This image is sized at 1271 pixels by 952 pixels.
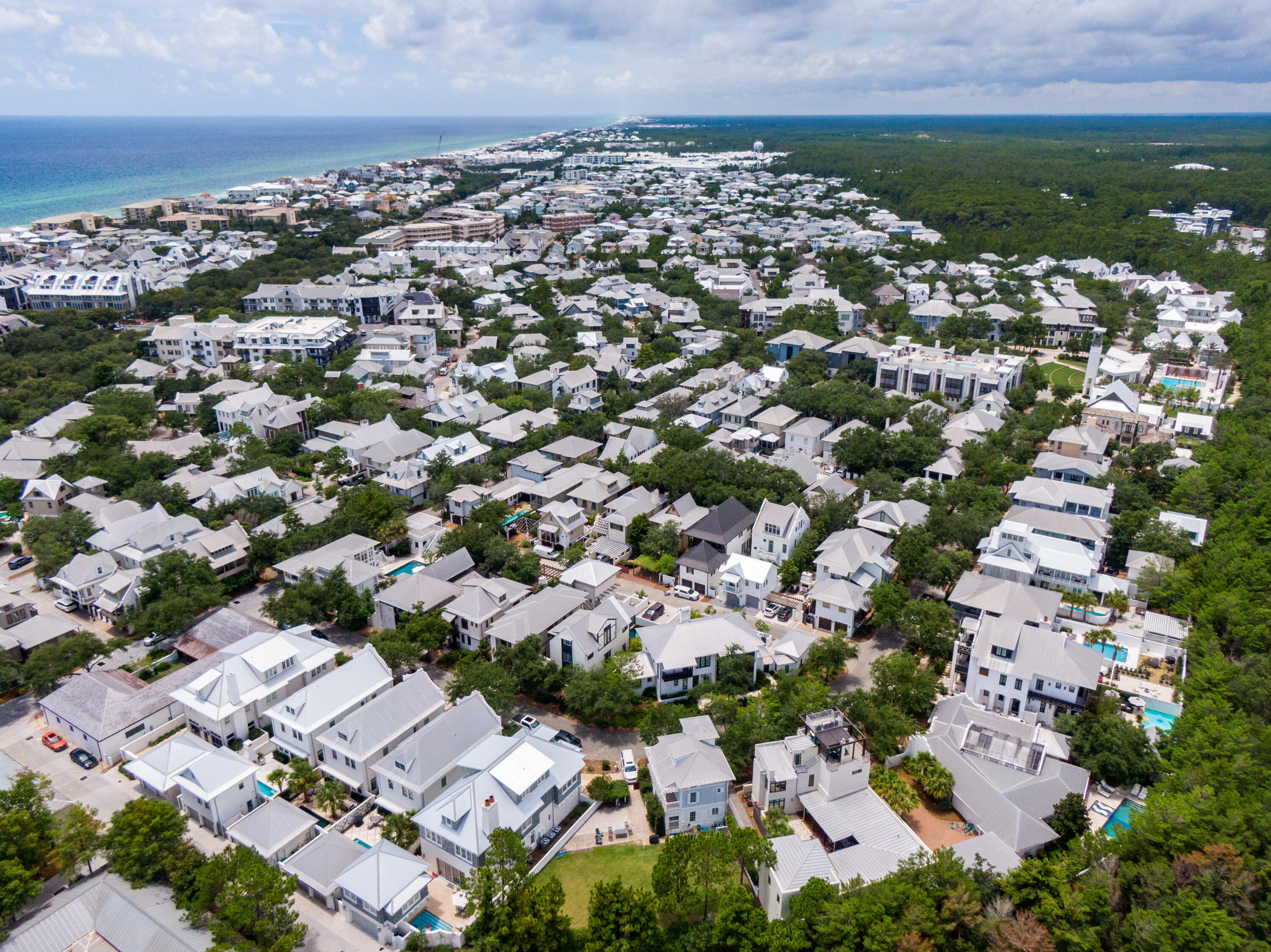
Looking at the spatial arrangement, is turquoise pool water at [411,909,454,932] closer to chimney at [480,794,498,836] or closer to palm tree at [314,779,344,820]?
chimney at [480,794,498,836]

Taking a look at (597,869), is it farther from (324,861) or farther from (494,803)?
(324,861)

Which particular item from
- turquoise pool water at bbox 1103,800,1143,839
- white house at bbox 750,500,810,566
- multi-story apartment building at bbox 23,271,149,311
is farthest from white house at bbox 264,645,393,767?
multi-story apartment building at bbox 23,271,149,311

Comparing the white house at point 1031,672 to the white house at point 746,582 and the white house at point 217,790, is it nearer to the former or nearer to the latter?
the white house at point 746,582

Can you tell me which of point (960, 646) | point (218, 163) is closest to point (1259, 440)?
point (960, 646)

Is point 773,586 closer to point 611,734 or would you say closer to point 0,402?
point 611,734

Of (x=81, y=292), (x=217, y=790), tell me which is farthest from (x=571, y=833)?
(x=81, y=292)
